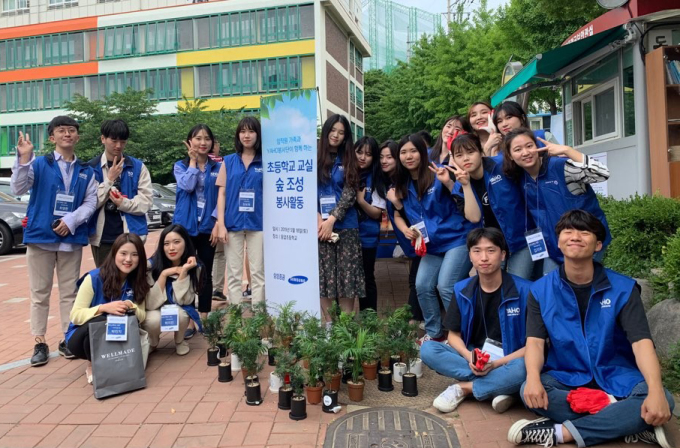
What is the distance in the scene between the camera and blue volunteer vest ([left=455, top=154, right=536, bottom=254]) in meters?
3.74

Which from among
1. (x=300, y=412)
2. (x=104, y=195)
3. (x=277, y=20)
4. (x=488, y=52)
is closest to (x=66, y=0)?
(x=277, y=20)

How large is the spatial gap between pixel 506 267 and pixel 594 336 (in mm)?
1050

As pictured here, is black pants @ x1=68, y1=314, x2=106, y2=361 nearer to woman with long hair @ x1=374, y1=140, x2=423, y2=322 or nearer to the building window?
woman with long hair @ x1=374, y1=140, x2=423, y2=322

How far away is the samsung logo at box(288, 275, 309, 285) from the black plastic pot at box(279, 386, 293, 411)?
1003 millimetres

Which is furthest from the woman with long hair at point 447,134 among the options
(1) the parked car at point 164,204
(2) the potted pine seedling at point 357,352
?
(1) the parked car at point 164,204

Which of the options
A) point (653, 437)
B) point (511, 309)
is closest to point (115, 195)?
point (511, 309)

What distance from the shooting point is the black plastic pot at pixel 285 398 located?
11.1ft

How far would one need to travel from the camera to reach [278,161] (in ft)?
14.3

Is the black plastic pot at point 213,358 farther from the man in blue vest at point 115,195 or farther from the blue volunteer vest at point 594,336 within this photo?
the blue volunteer vest at point 594,336

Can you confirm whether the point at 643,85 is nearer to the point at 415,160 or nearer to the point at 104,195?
the point at 415,160

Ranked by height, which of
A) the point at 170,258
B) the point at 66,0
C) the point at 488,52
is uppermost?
the point at 66,0

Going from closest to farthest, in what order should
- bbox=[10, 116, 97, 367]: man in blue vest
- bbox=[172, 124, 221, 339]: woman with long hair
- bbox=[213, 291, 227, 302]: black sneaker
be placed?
bbox=[10, 116, 97, 367]: man in blue vest → bbox=[172, 124, 221, 339]: woman with long hair → bbox=[213, 291, 227, 302]: black sneaker

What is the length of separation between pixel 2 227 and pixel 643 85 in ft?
39.1

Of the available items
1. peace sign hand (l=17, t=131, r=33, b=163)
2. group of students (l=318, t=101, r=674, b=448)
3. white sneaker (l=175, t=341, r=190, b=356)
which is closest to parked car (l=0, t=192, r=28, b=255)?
peace sign hand (l=17, t=131, r=33, b=163)
